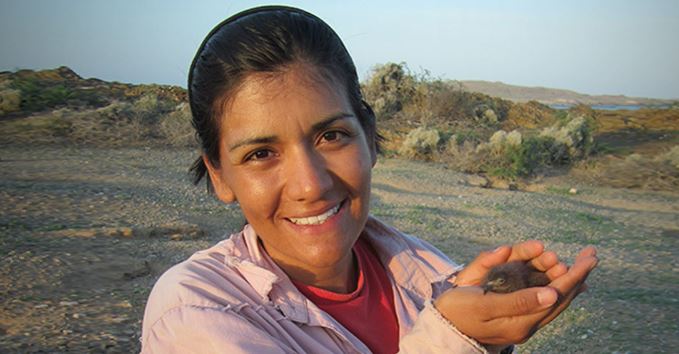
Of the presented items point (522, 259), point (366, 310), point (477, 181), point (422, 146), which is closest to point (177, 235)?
point (366, 310)

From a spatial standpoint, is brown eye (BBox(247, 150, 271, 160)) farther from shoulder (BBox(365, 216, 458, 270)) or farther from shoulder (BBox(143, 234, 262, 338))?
shoulder (BBox(365, 216, 458, 270))

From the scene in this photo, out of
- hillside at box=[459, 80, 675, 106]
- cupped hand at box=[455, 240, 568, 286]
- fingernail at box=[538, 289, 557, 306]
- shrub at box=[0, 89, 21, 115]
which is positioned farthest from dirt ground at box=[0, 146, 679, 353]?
hillside at box=[459, 80, 675, 106]

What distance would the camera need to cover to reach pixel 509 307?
1.12 m

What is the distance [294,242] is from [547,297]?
0.64 m

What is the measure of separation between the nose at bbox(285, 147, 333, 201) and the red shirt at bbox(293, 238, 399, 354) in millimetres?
317

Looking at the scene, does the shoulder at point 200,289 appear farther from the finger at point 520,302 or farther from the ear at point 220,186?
the finger at point 520,302

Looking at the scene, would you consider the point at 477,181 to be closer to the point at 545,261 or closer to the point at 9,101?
the point at 545,261

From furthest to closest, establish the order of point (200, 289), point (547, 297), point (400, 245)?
point (400, 245)
point (200, 289)
point (547, 297)

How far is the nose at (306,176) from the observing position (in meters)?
1.32

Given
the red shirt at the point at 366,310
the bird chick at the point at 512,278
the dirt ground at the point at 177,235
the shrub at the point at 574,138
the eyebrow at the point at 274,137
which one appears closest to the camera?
the bird chick at the point at 512,278

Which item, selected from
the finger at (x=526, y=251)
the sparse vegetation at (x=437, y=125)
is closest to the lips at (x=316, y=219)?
the finger at (x=526, y=251)

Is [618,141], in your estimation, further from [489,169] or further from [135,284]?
[135,284]

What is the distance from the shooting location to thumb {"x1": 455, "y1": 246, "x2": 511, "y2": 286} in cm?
134

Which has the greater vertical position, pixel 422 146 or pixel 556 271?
pixel 556 271
